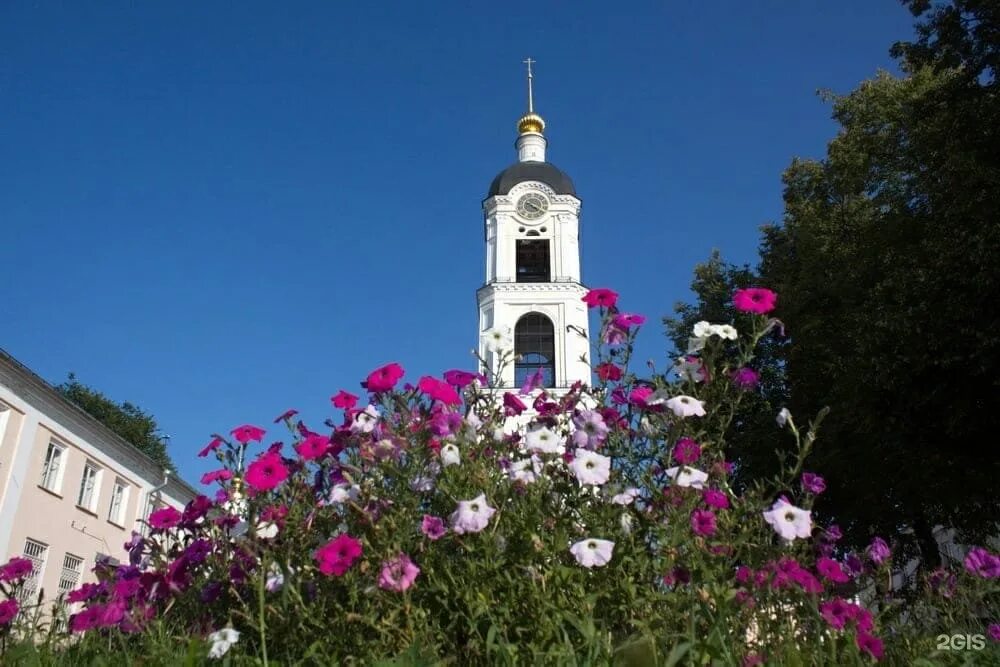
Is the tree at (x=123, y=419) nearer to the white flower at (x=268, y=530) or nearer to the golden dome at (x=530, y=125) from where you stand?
the golden dome at (x=530, y=125)

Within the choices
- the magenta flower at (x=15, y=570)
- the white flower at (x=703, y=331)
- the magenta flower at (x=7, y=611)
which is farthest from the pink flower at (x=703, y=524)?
the magenta flower at (x=15, y=570)

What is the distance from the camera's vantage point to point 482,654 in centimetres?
300

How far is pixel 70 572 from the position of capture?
72.1ft

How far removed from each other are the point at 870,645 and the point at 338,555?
1.92 metres

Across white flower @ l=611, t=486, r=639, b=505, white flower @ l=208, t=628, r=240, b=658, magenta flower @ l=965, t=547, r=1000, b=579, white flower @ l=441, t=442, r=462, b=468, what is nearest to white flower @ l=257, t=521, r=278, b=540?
white flower @ l=208, t=628, r=240, b=658

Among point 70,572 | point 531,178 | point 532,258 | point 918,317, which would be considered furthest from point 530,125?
point 918,317

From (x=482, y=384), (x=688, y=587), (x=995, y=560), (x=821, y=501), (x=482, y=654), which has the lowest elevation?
(x=482, y=654)

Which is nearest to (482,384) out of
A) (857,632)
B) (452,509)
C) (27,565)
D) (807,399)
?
(452,509)

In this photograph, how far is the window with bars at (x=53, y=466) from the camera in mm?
21469

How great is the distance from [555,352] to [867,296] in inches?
581

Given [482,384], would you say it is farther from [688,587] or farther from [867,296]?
[867,296]

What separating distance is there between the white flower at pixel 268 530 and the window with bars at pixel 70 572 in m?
21.2

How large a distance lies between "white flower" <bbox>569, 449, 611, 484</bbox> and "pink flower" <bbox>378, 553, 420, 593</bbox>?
2.50 feet

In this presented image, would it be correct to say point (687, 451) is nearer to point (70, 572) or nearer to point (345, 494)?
point (345, 494)
